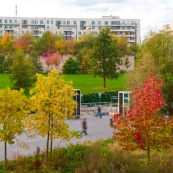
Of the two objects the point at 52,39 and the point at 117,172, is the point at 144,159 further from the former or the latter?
the point at 52,39

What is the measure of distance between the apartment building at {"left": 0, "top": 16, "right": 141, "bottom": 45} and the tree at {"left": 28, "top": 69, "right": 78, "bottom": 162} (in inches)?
4235

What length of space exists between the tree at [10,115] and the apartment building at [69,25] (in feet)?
355

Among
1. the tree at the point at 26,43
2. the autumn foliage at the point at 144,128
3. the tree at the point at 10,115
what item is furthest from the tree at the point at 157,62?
the tree at the point at 26,43

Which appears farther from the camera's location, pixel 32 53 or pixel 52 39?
pixel 52 39

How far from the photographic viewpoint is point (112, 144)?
856 inches

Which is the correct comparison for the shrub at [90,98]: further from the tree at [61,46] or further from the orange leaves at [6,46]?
the tree at [61,46]

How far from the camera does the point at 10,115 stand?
16.9m

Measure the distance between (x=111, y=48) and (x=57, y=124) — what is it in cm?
3640

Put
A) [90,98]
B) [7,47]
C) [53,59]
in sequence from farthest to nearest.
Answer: [7,47], [53,59], [90,98]

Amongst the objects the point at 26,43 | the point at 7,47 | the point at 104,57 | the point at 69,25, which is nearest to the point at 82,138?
the point at 104,57

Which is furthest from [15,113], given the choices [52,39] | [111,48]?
[52,39]

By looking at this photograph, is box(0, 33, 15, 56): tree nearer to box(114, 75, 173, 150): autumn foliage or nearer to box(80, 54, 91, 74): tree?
box(80, 54, 91, 74): tree

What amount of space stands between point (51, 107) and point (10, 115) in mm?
1649

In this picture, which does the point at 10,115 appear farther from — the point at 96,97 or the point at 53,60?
the point at 53,60
